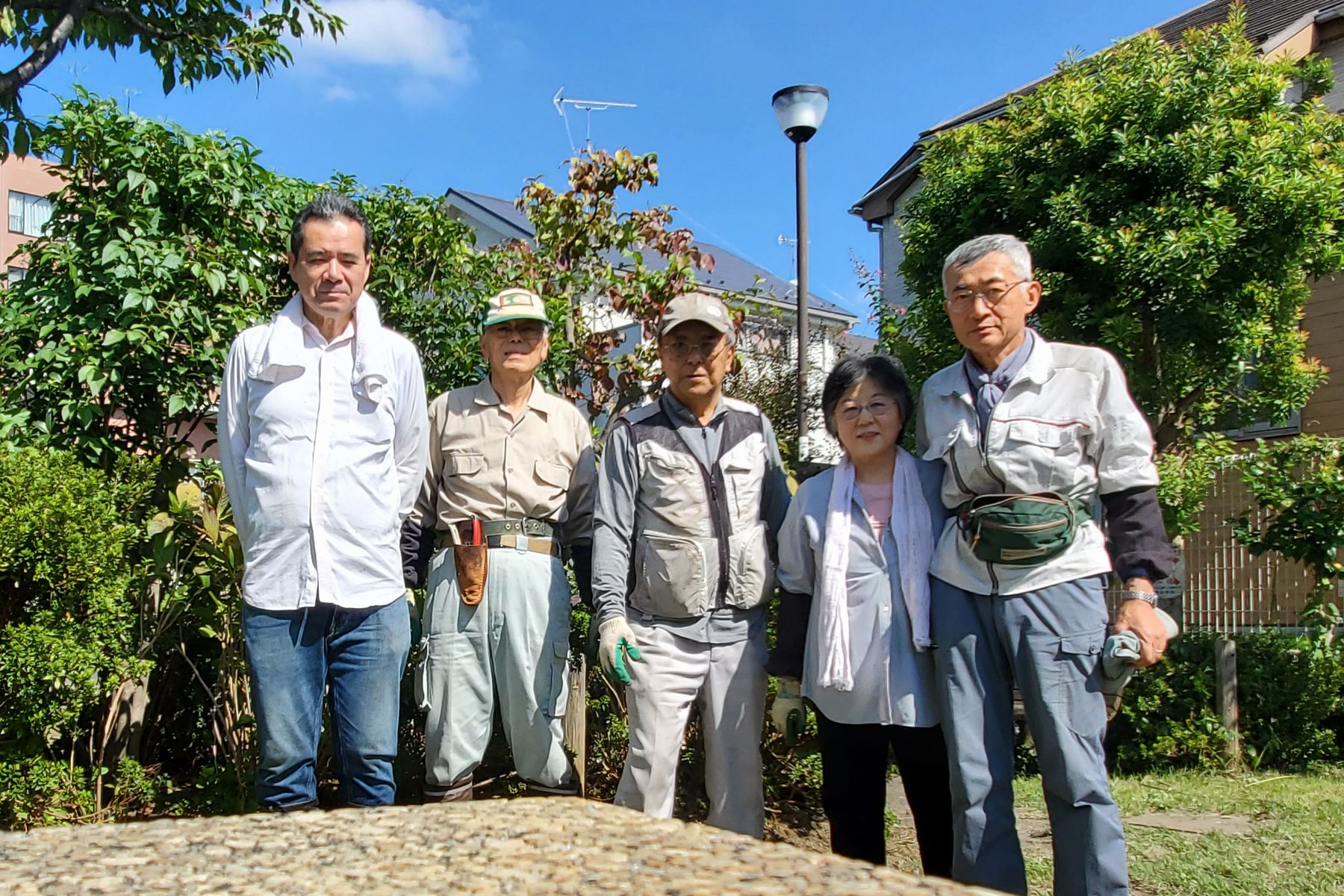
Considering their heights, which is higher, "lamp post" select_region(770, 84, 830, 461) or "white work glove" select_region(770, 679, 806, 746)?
"lamp post" select_region(770, 84, 830, 461)

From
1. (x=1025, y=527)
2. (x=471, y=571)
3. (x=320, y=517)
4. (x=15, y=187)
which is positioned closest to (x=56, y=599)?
(x=320, y=517)

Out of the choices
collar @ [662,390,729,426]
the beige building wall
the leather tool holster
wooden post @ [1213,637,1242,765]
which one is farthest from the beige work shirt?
the beige building wall

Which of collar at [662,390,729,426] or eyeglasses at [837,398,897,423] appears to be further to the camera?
collar at [662,390,729,426]

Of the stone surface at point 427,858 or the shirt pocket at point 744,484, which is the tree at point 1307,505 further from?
the stone surface at point 427,858

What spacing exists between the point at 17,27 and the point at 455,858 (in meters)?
5.02

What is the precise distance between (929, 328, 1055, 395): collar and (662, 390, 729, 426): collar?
673 millimetres

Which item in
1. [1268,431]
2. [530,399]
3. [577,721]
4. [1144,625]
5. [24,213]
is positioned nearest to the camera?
[1144,625]

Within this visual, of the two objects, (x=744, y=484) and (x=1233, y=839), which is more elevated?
(x=744, y=484)

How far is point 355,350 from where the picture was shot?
2.98m

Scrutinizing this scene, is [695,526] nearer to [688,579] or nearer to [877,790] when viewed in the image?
[688,579]

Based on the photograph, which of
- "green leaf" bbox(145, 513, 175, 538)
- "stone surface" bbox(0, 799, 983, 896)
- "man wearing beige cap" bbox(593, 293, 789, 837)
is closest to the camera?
"stone surface" bbox(0, 799, 983, 896)

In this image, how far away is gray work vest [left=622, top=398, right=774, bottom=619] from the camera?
3.07 meters

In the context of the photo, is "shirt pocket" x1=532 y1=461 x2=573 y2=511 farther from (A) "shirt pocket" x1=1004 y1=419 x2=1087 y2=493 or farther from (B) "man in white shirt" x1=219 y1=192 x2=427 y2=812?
(A) "shirt pocket" x1=1004 y1=419 x2=1087 y2=493

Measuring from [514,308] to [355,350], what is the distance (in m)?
0.56
